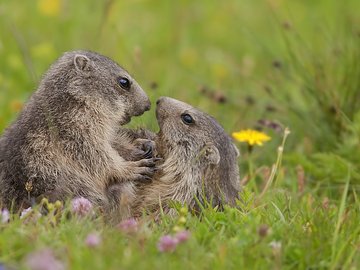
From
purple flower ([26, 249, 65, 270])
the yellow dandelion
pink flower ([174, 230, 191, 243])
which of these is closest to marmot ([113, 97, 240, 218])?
pink flower ([174, 230, 191, 243])

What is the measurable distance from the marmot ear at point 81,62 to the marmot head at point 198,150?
2.38ft

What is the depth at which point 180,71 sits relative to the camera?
12.2 metres

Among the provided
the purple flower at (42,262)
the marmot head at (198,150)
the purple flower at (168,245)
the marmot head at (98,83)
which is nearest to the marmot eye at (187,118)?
the marmot head at (198,150)

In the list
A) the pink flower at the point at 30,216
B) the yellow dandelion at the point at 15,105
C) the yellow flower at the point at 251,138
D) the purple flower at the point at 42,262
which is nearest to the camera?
the purple flower at the point at 42,262

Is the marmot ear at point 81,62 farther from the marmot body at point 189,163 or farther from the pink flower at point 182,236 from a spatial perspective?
the pink flower at point 182,236

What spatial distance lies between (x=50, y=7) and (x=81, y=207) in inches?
291

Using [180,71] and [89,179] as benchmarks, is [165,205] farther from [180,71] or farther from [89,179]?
[180,71]

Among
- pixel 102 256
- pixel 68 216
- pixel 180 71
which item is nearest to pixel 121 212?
pixel 68 216

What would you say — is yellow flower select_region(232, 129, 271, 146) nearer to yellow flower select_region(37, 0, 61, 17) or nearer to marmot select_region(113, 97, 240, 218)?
marmot select_region(113, 97, 240, 218)

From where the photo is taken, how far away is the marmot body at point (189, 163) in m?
6.75

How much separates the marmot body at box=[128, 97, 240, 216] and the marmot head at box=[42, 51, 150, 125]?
0.98 feet

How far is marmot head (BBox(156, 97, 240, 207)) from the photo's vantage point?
6.85m

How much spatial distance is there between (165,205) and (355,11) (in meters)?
7.93

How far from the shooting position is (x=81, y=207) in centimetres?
588
